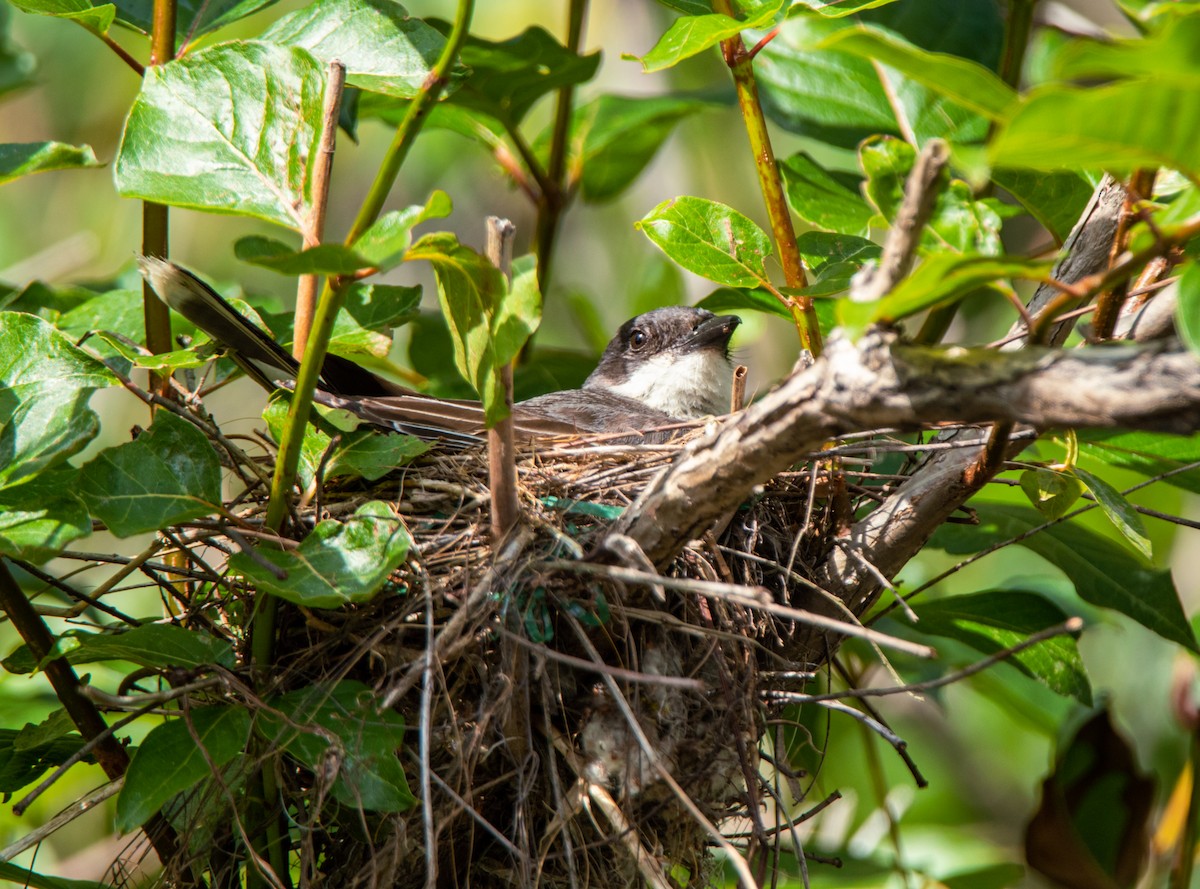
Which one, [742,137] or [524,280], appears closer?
[524,280]

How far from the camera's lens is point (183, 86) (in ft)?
7.47

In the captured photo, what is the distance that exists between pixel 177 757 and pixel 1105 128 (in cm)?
187

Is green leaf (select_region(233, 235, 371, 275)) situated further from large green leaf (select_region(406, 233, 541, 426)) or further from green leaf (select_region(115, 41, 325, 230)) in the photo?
green leaf (select_region(115, 41, 325, 230))

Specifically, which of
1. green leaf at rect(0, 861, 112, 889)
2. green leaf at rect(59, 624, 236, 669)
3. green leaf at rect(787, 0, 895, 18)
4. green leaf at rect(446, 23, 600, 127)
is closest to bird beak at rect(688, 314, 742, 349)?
green leaf at rect(446, 23, 600, 127)

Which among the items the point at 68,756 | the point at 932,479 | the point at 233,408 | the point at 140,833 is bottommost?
the point at 233,408

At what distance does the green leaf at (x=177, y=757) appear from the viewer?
2.06 metres

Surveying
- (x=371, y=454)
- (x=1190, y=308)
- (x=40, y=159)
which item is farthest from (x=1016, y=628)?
(x=40, y=159)

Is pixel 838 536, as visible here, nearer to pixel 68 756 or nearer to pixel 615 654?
pixel 615 654

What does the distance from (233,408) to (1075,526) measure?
5.72m

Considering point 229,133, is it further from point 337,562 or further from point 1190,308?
point 1190,308

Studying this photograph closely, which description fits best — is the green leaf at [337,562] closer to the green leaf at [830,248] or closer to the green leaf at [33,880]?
the green leaf at [33,880]

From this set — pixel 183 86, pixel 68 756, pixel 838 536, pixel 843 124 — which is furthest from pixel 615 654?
pixel 843 124

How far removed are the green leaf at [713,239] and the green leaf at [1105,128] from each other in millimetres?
1259

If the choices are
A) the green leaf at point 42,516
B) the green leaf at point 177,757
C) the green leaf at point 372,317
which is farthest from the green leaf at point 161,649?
the green leaf at point 372,317
